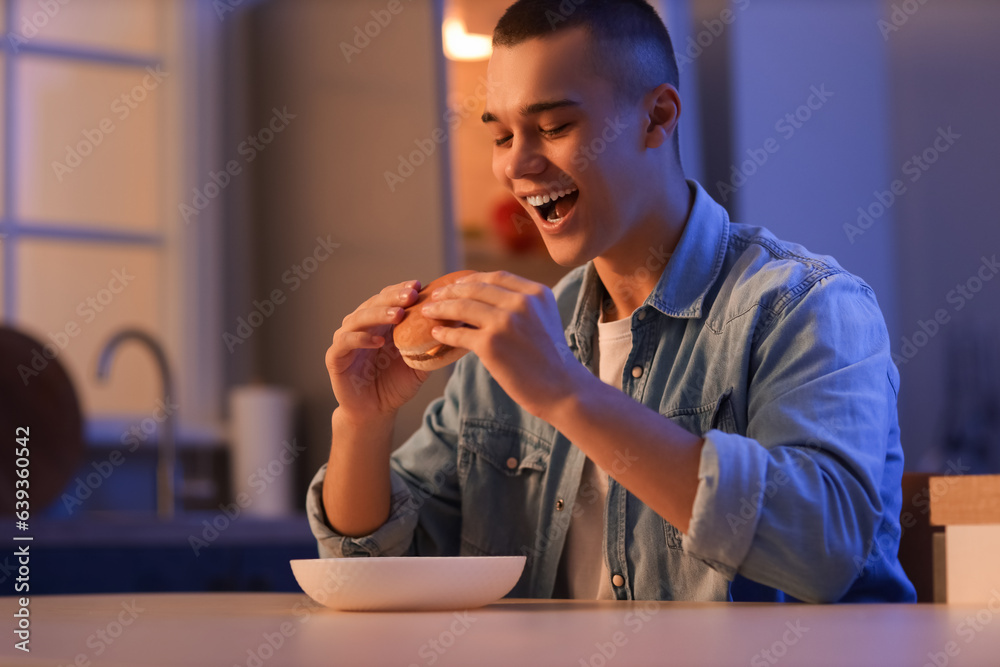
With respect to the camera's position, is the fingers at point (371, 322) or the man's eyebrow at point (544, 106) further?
the man's eyebrow at point (544, 106)

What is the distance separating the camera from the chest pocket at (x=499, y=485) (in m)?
1.44

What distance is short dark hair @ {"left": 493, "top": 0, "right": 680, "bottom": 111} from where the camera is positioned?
1.33 metres

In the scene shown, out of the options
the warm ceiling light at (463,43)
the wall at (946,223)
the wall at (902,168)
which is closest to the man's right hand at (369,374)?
the wall at (902,168)

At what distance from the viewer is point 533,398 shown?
1033mm

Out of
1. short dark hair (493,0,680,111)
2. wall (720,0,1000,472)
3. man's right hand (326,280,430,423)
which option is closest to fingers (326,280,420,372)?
man's right hand (326,280,430,423)

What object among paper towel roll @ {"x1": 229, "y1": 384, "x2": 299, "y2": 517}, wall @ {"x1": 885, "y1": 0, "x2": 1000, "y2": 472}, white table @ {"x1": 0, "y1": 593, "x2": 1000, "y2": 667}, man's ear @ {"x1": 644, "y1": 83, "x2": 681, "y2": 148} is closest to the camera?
white table @ {"x1": 0, "y1": 593, "x2": 1000, "y2": 667}

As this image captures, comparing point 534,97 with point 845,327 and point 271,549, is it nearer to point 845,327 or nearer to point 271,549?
point 845,327

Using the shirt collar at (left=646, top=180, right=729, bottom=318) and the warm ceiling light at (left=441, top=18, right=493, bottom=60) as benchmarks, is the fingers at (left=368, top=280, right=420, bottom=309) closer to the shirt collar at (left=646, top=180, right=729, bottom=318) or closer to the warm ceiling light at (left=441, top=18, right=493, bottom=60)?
the shirt collar at (left=646, top=180, right=729, bottom=318)

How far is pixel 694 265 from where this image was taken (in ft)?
4.53

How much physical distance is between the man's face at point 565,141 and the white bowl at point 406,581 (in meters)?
0.49

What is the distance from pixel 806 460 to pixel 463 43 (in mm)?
2529

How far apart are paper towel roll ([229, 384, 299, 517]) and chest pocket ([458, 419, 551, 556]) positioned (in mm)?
1762

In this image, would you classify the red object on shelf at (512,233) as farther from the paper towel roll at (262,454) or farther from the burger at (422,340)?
the burger at (422,340)

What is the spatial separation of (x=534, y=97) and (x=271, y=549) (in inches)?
59.8
